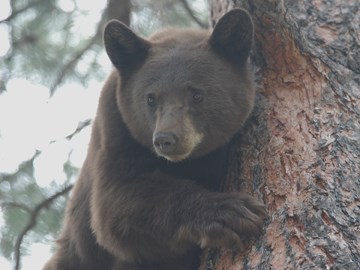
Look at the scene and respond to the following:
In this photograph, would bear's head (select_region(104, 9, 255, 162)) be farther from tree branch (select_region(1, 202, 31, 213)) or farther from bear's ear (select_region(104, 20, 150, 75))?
tree branch (select_region(1, 202, 31, 213))

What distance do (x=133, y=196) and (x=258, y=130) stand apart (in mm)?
969

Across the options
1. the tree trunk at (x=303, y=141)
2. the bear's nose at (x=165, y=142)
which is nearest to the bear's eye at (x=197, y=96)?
the tree trunk at (x=303, y=141)

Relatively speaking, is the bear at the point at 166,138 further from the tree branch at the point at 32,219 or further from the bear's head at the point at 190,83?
the tree branch at the point at 32,219

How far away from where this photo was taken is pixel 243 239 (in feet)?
12.5

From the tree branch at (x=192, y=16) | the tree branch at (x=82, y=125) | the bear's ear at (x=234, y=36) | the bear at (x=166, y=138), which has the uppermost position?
the bear's ear at (x=234, y=36)

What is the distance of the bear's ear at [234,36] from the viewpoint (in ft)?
14.8

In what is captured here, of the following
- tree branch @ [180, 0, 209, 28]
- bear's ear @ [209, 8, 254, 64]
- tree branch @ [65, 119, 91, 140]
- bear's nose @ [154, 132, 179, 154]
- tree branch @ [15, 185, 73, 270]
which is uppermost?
bear's ear @ [209, 8, 254, 64]

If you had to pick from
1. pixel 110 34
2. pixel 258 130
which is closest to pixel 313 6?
pixel 258 130

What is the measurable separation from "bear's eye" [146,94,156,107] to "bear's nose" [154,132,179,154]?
1.85 feet

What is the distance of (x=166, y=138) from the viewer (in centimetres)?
412

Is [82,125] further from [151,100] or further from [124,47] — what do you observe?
[151,100]

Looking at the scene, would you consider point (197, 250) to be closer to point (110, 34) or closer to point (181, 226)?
point (181, 226)

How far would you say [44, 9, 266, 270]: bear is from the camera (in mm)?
4238

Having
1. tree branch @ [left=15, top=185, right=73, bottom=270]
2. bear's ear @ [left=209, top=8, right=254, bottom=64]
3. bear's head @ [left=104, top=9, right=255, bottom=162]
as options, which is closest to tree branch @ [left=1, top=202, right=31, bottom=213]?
tree branch @ [left=15, top=185, right=73, bottom=270]
